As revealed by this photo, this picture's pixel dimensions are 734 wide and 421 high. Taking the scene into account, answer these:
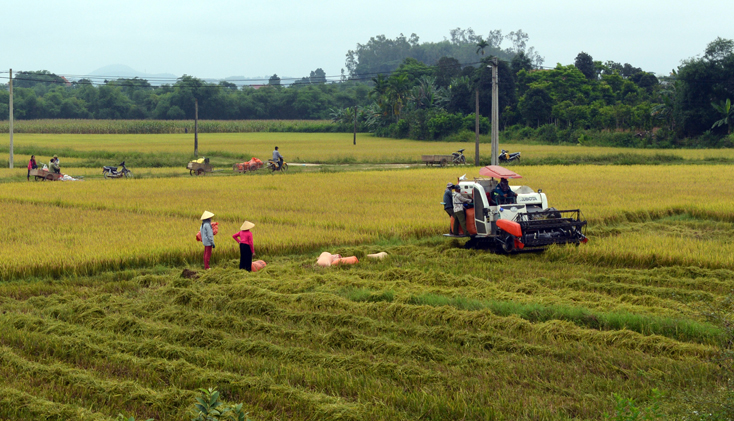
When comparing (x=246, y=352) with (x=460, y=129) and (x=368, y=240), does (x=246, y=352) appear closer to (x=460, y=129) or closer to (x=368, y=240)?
(x=368, y=240)

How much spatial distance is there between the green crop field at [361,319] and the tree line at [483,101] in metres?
19.4

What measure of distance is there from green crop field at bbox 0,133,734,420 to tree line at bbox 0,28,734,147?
63.8ft

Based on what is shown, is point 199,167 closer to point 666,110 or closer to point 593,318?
point 593,318

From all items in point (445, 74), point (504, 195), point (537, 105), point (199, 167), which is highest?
point (445, 74)

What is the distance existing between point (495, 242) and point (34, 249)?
31.4 ft

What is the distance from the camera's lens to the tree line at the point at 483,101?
57.0m

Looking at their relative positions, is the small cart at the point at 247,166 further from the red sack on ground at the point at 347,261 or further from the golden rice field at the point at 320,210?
the red sack on ground at the point at 347,261

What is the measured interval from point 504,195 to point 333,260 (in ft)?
13.4

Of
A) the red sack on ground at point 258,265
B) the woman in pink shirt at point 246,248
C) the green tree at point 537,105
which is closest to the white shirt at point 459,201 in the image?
the red sack on ground at point 258,265

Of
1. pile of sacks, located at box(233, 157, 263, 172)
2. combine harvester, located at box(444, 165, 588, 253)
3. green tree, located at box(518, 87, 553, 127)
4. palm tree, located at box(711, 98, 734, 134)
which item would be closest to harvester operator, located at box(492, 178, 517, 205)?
combine harvester, located at box(444, 165, 588, 253)

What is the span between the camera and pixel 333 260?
13.5 m

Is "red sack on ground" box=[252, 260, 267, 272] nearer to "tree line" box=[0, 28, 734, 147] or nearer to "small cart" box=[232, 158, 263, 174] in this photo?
"tree line" box=[0, 28, 734, 147]

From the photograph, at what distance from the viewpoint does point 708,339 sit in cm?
810

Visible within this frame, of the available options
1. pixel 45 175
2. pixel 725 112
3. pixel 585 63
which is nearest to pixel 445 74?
pixel 585 63
